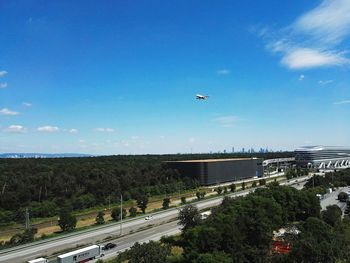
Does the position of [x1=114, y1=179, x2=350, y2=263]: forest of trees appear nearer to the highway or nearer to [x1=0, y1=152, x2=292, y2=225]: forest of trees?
the highway

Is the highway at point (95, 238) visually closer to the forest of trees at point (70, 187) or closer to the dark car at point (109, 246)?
the dark car at point (109, 246)

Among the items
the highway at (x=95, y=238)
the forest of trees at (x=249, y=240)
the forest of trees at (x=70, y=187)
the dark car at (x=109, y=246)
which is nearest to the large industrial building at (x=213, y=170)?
the forest of trees at (x=70, y=187)

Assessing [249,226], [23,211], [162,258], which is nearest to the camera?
[162,258]

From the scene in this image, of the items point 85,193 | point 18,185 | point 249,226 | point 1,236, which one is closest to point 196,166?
point 85,193

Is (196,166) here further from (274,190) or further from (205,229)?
(205,229)

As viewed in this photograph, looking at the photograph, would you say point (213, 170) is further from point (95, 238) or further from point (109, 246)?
point (109, 246)

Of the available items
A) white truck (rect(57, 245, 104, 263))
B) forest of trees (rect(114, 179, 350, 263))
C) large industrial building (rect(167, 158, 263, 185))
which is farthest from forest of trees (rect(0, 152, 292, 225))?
forest of trees (rect(114, 179, 350, 263))
